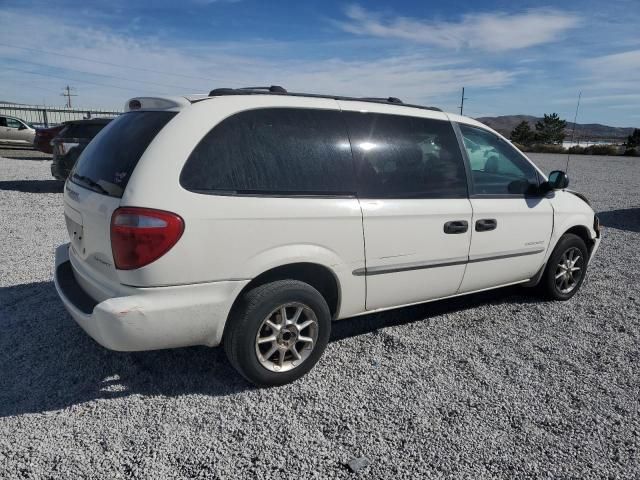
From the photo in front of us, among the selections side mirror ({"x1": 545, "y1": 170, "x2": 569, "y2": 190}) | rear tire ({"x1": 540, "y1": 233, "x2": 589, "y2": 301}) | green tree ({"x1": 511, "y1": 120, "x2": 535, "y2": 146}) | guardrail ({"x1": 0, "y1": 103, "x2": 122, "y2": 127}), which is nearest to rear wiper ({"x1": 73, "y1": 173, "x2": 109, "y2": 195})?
side mirror ({"x1": 545, "y1": 170, "x2": 569, "y2": 190})

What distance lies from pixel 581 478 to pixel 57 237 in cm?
646

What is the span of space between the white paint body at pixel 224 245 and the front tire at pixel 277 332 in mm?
123

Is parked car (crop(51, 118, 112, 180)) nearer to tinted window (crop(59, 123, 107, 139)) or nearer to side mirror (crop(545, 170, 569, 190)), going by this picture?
tinted window (crop(59, 123, 107, 139))

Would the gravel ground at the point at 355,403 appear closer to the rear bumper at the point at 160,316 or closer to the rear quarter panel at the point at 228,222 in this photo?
the rear bumper at the point at 160,316

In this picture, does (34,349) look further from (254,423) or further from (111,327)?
(254,423)

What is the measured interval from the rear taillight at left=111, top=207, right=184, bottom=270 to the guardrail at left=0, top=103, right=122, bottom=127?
106 feet

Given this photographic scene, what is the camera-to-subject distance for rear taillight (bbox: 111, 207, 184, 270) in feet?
7.90

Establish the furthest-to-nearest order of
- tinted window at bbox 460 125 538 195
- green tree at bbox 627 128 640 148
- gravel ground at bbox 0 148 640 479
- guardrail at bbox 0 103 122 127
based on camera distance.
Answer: green tree at bbox 627 128 640 148 → guardrail at bbox 0 103 122 127 → tinted window at bbox 460 125 538 195 → gravel ground at bbox 0 148 640 479

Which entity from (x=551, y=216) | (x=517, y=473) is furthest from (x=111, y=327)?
(x=551, y=216)

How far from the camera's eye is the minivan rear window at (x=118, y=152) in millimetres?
2607

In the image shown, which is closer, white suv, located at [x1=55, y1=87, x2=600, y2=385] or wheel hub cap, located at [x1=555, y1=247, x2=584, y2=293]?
white suv, located at [x1=55, y1=87, x2=600, y2=385]

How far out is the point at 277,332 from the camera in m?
2.92

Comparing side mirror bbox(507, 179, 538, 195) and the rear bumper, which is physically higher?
side mirror bbox(507, 179, 538, 195)

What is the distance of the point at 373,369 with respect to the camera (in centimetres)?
Answer: 326
